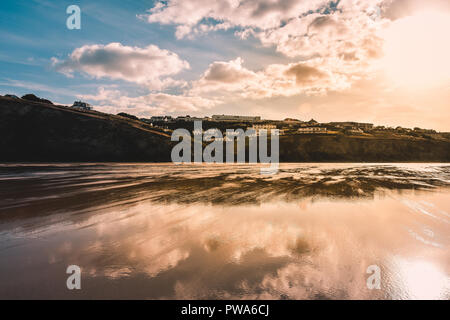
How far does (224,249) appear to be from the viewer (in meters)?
6.32

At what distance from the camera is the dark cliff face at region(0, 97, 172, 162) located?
52844 mm

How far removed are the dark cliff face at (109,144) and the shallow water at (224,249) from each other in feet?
159

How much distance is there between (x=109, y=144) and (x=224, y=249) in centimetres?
6041

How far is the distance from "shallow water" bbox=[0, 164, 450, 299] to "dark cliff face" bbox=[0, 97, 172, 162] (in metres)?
47.9

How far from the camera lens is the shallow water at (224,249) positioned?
443 centimetres
